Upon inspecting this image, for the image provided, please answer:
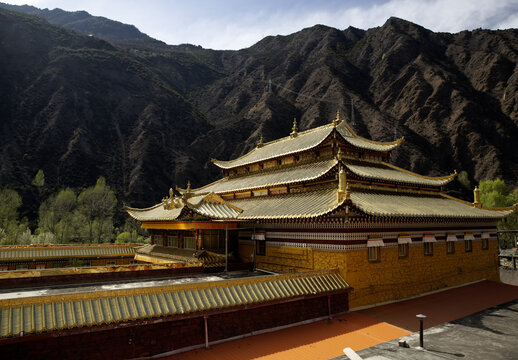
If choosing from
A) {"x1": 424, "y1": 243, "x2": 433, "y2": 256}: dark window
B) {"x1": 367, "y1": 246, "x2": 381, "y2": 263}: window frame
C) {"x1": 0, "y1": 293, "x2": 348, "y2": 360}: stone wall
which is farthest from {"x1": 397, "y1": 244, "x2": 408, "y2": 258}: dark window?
{"x1": 0, "y1": 293, "x2": 348, "y2": 360}: stone wall

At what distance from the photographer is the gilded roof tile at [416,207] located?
15528 millimetres

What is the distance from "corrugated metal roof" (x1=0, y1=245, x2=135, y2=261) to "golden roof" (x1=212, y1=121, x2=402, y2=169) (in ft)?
36.8

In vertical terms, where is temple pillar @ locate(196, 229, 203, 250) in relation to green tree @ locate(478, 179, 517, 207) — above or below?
below

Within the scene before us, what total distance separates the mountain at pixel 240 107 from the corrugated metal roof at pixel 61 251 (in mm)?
50324

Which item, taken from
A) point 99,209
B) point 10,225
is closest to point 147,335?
point 10,225

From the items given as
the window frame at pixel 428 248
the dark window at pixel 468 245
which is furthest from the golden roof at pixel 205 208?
the dark window at pixel 468 245

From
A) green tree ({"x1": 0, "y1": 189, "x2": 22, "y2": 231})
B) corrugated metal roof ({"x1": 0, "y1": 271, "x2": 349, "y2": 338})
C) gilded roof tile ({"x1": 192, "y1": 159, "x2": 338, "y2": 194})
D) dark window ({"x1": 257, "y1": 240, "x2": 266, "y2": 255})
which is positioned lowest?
corrugated metal roof ({"x1": 0, "y1": 271, "x2": 349, "y2": 338})

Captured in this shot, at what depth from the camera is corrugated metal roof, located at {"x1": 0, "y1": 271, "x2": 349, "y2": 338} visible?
8.62 meters

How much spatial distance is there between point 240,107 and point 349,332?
104659 millimetres

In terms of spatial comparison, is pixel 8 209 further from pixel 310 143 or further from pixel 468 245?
pixel 468 245

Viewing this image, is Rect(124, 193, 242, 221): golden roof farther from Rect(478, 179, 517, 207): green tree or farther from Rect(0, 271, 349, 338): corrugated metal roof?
Rect(478, 179, 517, 207): green tree

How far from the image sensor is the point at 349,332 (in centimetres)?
1252

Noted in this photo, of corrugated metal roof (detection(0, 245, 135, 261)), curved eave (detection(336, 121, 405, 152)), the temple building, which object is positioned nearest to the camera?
the temple building

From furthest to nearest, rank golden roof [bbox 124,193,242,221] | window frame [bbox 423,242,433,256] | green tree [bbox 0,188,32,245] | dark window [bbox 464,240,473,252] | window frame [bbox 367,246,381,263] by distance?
green tree [bbox 0,188,32,245] < dark window [bbox 464,240,473,252] < window frame [bbox 423,242,433,256] < golden roof [bbox 124,193,242,221] < window frame [bbox 367,246,381,263]
